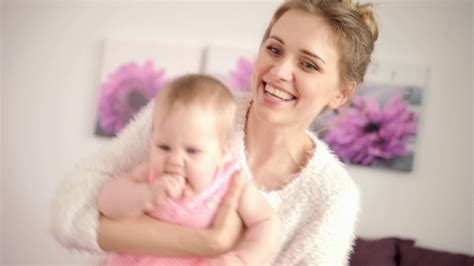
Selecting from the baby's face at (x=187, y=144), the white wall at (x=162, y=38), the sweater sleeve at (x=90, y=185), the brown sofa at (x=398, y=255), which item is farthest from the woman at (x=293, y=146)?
the white wall at (x=162, y=38)

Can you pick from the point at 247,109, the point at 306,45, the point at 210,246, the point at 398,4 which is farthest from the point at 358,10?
the point at 398,4

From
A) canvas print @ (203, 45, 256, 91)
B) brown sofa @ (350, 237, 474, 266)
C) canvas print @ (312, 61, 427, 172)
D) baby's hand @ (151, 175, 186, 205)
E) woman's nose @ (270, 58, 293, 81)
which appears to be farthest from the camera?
canvas print @ (203, 45, 256, 91)

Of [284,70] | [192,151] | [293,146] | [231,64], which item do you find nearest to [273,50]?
[284,70]

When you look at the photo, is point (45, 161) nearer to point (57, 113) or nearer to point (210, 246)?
point (57, 113)

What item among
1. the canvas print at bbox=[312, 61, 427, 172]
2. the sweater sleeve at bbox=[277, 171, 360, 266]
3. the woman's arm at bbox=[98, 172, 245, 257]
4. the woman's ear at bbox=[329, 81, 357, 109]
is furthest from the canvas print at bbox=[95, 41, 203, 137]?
the woman's arm at bbox=[98, 172, 245, 257]

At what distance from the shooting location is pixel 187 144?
0.97 m

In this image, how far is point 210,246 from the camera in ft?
3.21

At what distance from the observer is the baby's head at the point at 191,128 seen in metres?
0.96

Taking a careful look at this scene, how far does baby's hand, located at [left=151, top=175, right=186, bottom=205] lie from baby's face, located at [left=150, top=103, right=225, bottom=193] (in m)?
0.02

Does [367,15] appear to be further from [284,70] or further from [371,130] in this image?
[371,130]

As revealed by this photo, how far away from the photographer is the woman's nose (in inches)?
46.5

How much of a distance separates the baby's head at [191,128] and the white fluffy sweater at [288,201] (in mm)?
194

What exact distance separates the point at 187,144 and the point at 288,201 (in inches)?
17.2

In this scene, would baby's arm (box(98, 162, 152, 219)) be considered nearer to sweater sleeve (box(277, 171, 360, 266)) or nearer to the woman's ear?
sweater sleeve (box(277, 171, 360, 266))
